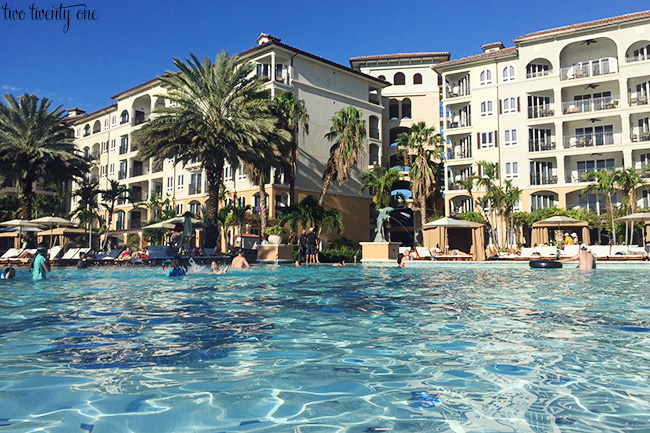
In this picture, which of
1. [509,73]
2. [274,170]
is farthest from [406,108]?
[274,170]

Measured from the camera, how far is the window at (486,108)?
44.8 m

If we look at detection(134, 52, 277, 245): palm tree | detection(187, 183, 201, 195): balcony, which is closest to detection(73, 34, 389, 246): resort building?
detection(187, 183, 201, 195): balcony

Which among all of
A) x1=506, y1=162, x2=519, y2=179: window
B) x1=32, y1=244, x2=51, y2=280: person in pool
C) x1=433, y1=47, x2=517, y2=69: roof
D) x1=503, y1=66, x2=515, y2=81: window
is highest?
x1=433, y1=47, x2=517, y2=69: roof

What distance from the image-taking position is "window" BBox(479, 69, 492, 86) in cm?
4547

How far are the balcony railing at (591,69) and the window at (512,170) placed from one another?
27.8ft

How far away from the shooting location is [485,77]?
4572 cm

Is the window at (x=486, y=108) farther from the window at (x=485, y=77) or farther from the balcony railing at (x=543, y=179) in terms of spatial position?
the balcony railing at (x=543, y=179)

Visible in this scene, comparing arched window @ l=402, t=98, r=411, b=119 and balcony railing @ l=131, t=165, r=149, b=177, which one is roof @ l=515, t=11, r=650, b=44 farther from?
balcony railing @ l=131, t=165, r=149, b=177

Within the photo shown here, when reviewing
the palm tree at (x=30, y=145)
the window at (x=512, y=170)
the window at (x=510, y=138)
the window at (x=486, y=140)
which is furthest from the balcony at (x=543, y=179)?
the palm tree at (x=30, y=145)

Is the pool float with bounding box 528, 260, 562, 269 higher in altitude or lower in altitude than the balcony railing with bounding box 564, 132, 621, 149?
Answer: lower

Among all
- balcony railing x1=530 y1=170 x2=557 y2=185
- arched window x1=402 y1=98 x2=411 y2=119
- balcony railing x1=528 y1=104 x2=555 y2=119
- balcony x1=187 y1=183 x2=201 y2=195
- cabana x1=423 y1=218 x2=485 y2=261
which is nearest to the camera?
cabana x1=423 y1=218 x2=485 y2=261

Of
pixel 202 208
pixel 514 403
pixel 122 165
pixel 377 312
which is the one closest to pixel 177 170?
pixel 202 208

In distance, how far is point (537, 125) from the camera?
4262 centimetres

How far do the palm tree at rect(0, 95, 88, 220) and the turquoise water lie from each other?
29.5 meters
